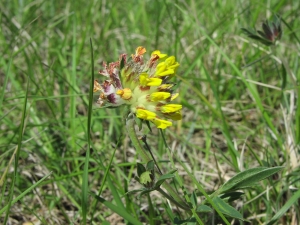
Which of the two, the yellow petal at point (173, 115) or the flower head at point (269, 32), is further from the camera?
the flower head at point (269, 32)

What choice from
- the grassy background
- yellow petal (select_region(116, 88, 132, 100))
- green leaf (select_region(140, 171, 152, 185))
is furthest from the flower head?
green leaf (select_region(140, 171, 152, 185))

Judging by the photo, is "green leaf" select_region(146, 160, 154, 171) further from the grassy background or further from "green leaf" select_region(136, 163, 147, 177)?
the grassy background

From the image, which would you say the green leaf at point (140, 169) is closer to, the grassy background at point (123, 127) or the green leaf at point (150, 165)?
the green leaf at point (150, 165)

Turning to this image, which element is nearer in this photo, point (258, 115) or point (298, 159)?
point (298, 159)

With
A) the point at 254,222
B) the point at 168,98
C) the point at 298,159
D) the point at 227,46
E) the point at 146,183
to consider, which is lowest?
the point at 254,222

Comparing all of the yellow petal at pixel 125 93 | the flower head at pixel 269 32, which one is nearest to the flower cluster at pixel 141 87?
the yellow petal at pixel 125 93

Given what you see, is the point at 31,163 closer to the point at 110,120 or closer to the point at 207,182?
the point at 110,120

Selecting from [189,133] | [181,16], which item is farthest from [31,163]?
[181,16]
